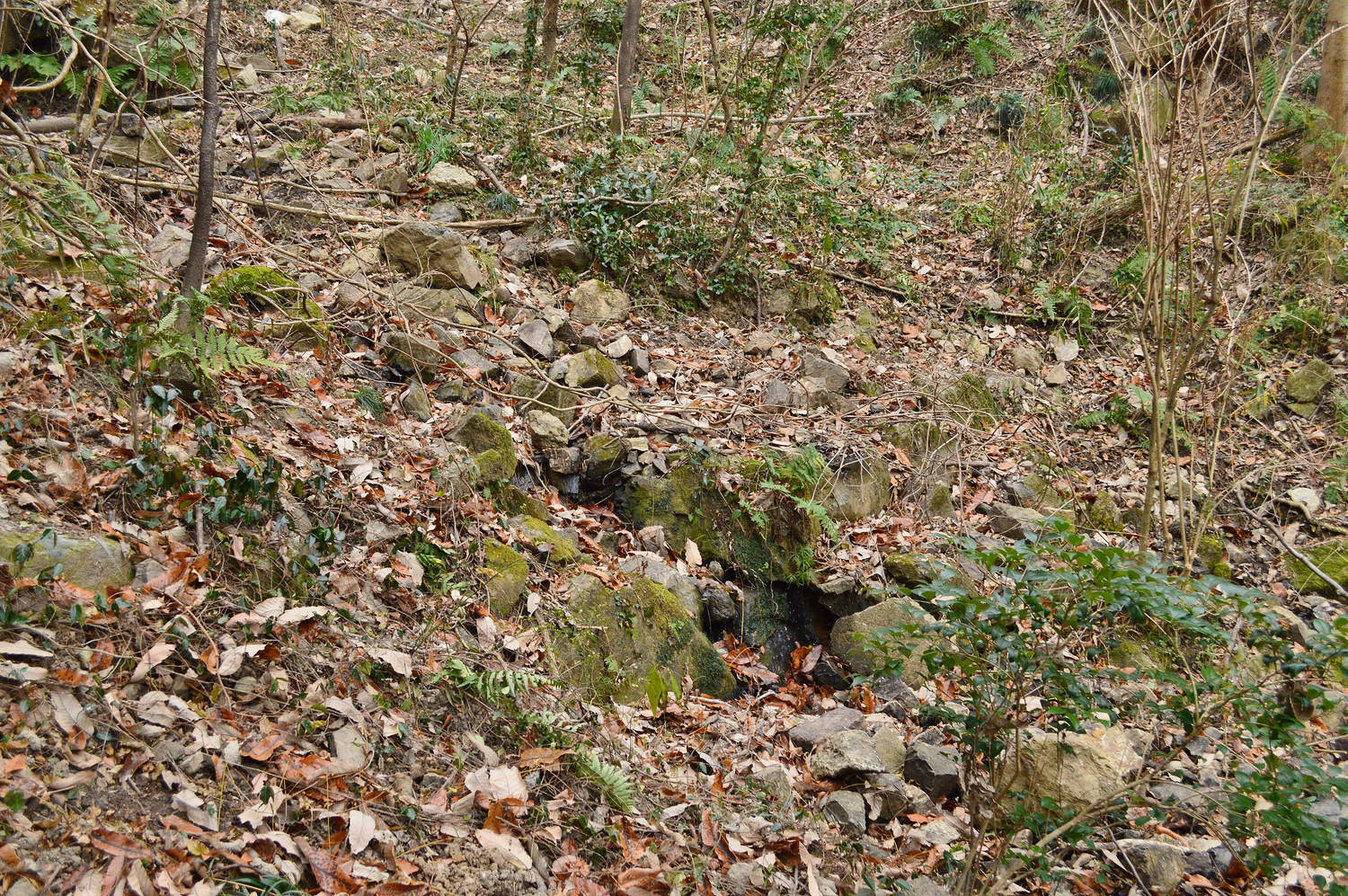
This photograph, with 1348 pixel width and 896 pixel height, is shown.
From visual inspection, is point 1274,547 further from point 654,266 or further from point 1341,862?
point 654,266

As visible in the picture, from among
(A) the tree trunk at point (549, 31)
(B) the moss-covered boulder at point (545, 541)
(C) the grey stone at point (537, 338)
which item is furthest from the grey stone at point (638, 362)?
(A) the tree trunk at point (549, 31)

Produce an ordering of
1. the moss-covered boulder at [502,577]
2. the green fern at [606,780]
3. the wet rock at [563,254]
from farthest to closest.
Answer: the wet rock at [563,254] → the moss-covered boulder at [502,577] → the green fern at [606,780]

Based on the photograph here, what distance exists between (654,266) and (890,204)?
367cm

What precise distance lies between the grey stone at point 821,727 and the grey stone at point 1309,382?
6115mm

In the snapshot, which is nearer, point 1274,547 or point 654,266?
point 1274,547

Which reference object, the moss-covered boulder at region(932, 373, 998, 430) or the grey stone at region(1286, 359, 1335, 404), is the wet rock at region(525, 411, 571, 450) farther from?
the grey stone at region(1286, 359, 1335, 404)

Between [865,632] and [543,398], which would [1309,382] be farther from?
[543,398]

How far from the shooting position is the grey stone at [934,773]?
4168 millimetres

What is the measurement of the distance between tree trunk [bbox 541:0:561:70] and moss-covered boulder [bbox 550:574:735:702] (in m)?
7.08

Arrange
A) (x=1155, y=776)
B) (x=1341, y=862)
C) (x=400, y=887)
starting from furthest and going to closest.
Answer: (x=1155, y=776) < (x=400, y=887) < (x=1341, y=862)

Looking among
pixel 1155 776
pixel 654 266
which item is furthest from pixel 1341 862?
pixel 654 266

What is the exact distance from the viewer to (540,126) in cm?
866

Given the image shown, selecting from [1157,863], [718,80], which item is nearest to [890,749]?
[1157,863]

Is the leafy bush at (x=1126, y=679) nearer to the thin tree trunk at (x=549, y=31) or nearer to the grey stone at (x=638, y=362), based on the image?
the grey stone at (x=638, y=362)
